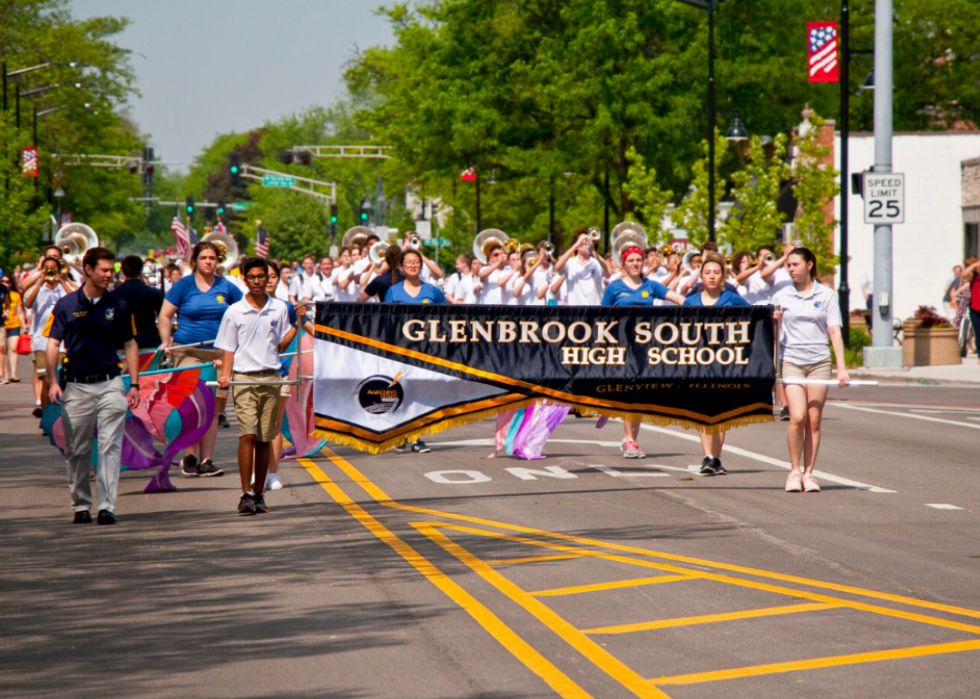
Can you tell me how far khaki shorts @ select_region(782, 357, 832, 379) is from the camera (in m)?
11.9

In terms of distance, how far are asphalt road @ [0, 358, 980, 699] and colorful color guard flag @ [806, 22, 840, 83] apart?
23272 millimetres

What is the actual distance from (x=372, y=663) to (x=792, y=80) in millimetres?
53554

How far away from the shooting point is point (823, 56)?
35.8 meters

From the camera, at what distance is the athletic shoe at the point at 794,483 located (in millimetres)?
11969

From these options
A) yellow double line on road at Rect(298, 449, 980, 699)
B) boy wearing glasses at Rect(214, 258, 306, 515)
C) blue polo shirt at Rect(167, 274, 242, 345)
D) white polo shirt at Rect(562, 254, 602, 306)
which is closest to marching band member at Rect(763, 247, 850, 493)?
yellow double line on road at Rect(298, 449, 980, 699)

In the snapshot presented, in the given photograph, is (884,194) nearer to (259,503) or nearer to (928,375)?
(928,375)

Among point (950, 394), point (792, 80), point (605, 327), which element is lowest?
point (950, 394)

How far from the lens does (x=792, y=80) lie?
188 ft

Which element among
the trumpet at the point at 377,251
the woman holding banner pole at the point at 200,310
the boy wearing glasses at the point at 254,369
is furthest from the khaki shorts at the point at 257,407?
the trumpet at the point at 377,251

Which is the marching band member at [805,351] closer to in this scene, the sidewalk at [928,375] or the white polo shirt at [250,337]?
the white polo shirt at [250,337]

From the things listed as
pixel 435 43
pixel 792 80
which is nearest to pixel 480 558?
pixel 435 43

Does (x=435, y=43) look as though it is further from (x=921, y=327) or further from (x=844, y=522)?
(x=844, y=522)

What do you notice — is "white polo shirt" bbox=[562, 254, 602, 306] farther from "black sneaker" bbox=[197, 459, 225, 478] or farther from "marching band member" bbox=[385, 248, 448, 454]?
"black sneaker" bbox=[197, 459, 225, 478]

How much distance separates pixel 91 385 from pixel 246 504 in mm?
1469
